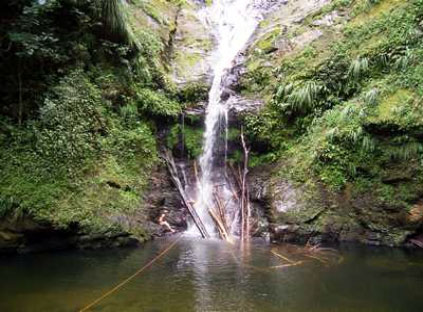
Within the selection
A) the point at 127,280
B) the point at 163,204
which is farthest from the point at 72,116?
the point at 127,280

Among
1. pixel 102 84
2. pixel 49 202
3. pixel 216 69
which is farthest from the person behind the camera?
pixel 216 69

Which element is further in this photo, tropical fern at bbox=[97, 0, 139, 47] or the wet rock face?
tropical fern at bbox=[97, 0, 139, 47]

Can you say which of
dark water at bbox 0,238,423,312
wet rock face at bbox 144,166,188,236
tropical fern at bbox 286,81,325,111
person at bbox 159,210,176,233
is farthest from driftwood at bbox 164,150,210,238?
tropical fern at bbox 286,81,325,111

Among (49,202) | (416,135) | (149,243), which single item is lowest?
(149,243)

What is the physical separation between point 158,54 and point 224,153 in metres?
4.00

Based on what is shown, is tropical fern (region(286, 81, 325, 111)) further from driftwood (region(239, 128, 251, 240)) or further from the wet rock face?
the wet rock face

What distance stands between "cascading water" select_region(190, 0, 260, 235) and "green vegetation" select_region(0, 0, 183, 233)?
66.8 inches

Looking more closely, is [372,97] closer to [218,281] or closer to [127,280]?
[218,281]

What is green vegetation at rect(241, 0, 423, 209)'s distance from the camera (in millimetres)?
8773

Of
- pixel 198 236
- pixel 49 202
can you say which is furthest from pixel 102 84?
pixel 198 236

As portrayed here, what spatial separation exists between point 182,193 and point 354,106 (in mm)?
4773

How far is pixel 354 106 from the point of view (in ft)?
32.1

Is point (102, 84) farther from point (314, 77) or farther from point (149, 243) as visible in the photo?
point (314, 77)

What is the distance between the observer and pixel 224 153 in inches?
472
